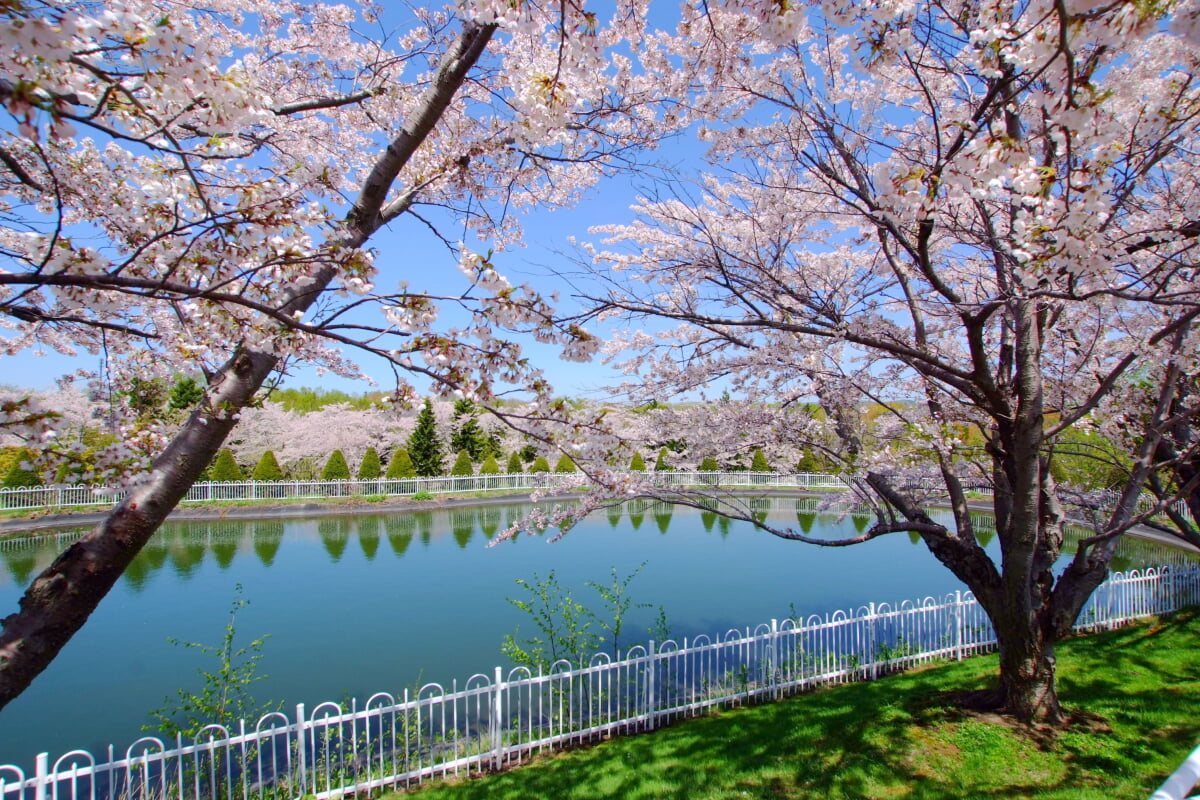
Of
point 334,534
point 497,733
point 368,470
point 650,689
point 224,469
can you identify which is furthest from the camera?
point 368,470

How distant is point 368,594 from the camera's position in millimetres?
8945

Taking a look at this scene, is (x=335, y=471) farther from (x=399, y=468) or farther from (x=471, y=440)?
(x=471, y=440)

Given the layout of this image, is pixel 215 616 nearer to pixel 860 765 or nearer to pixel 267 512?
pixel 860 765

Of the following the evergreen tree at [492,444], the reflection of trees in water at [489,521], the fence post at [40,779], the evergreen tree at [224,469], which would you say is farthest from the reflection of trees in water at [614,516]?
the fence post at [40,779]

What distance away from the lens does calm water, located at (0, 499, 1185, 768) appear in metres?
5.66

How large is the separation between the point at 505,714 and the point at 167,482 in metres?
4.15

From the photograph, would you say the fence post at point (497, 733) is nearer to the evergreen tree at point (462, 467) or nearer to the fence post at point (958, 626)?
the fence post at point (958, 626)

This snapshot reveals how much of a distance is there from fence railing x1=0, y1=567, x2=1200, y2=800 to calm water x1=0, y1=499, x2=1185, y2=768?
44cm

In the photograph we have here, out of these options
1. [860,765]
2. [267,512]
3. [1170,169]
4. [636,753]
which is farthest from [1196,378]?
[267,512]

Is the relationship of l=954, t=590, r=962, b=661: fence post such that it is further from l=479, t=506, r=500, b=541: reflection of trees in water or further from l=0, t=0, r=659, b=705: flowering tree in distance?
l=479, t=506, r=500, b=541: reflection of trees in water

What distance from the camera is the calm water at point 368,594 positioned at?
566 centimetres

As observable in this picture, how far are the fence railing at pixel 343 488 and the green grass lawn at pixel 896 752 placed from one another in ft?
28.5

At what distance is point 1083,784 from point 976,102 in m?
3.51

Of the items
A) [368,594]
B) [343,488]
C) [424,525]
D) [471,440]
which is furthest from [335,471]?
[368,594]
